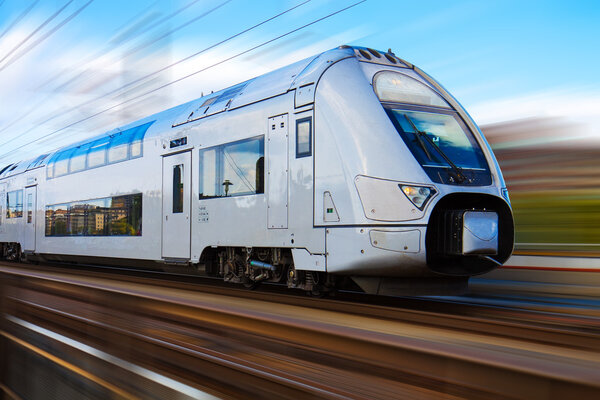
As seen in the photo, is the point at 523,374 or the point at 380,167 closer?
the point at 523,374

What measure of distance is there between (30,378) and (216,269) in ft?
17.4

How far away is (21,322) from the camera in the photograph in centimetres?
424

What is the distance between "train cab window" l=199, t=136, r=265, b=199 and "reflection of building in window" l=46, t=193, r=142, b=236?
239 cm

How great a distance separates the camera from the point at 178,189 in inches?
380

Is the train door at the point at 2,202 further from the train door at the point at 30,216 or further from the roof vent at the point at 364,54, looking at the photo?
the roof vent at the point at 364,54

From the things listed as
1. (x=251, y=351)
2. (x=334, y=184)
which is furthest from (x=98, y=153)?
(x=251, y=351)

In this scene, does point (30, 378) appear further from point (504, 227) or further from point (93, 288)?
point (504, 227)

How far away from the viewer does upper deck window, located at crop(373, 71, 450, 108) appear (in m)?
7.04

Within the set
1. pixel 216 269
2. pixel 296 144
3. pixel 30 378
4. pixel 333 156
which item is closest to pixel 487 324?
A: pixel 333 156

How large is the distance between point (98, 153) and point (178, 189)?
3.76m

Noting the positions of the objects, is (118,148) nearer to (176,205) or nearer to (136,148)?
(136,148)

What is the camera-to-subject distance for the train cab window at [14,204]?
16906 mm

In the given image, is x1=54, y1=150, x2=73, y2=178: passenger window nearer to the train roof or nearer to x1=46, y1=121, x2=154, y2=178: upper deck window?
x1=46, y1=121, x2=154, y2=178: upper deck window

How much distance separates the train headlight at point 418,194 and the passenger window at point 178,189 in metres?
4.48
